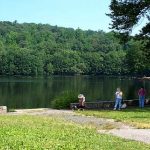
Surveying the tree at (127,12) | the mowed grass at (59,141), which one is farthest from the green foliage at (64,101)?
the mowed grass at (59,141)

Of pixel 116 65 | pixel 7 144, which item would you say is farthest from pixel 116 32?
pixel 116 65

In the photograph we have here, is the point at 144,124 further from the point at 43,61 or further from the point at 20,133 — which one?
the point at 43,61

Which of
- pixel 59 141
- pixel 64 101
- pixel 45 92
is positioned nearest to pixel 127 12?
pixel 64 101

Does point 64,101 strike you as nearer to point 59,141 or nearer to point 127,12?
point 127,12

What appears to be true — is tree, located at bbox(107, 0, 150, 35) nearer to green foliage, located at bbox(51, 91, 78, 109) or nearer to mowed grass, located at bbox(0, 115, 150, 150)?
green foliage, located at bbox(51, 91, 78, 109)

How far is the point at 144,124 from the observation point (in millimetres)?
21219

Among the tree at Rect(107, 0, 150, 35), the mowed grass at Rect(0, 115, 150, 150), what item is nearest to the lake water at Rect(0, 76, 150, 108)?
the tree at Rect(107, 0, 150, 35)

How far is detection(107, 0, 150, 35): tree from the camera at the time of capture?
3591 centimetres

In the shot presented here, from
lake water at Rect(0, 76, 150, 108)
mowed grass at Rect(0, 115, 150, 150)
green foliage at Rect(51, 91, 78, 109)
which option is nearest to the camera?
mowed grass at Rect(0, 115, 150, 150)

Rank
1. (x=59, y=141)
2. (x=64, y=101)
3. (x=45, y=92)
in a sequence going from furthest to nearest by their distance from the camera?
(x=45, y=92) < (x=64, y=101) < (x=59, y=141)

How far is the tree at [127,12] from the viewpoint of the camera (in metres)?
35.9

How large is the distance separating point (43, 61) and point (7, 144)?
6837 inches

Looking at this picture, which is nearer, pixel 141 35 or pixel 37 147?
pixel 37 147

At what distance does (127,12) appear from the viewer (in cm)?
3591
